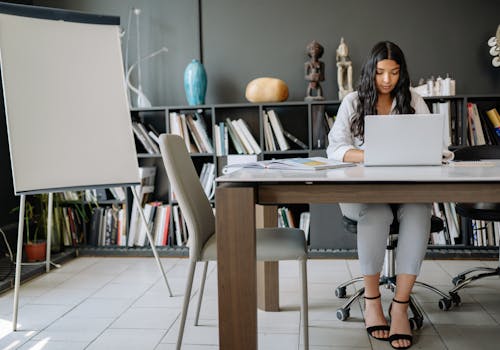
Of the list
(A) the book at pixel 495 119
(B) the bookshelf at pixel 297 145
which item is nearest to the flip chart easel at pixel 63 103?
(B) the bookshelf at pixel 297 145

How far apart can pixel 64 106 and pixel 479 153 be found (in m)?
2.12

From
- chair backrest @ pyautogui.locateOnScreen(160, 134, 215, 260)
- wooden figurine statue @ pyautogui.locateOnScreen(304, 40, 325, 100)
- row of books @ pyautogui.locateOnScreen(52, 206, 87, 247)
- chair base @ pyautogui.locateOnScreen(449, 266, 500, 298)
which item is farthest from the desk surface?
row of books @ pyautogui.locateOnScreen(52, 206, 87, 247)

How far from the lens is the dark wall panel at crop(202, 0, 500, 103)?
346cm

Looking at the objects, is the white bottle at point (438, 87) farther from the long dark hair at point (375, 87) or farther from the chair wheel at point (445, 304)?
the chair wheel at point (445, 304)

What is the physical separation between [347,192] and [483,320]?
1.24 metres

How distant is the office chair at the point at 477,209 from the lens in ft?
7.66

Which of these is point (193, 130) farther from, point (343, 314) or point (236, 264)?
point (236, 264)

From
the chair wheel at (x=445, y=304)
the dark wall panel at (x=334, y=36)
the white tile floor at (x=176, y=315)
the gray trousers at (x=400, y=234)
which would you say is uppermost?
the dark wall panel at (x=334, y=36)

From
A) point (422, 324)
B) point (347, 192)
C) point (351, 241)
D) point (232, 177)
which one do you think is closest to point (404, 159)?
point (347, 192)

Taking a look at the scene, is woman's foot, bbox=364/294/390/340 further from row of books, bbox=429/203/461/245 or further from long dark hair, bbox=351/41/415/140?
row of books, bbox=429/203/461/245

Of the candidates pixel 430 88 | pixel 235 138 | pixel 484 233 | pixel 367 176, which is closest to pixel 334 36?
pixel 430 88

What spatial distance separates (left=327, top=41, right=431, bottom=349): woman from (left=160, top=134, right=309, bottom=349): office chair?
29 centimetres

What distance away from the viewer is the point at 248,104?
3.36 metres

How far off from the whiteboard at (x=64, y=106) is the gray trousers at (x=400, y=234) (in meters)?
1.28
